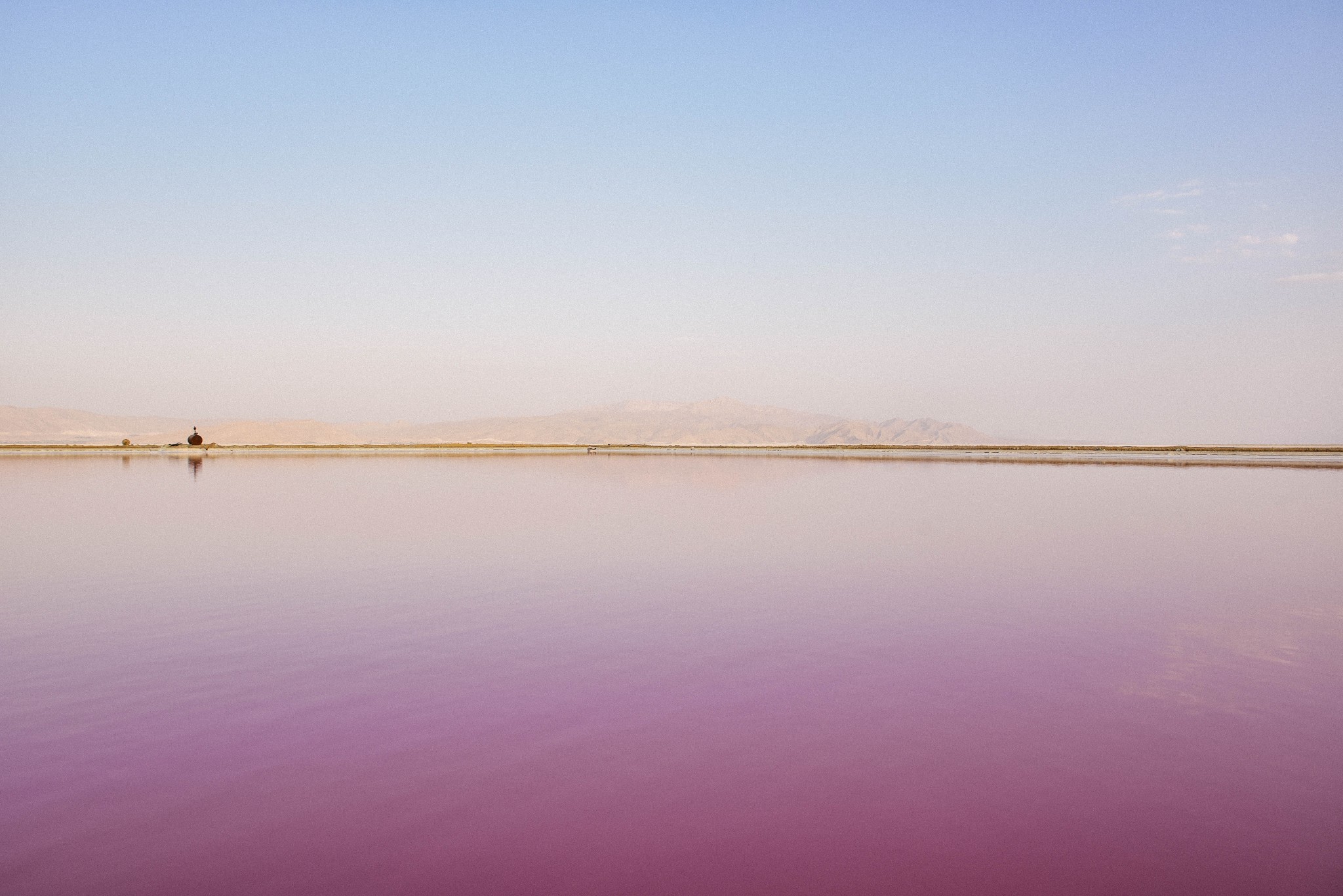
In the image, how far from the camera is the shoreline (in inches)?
3438

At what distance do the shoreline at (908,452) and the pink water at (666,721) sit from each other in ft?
239

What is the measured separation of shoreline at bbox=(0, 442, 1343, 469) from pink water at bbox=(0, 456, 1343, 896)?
73.0 m

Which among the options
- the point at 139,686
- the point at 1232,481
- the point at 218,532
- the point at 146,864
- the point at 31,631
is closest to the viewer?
the point at 146,864

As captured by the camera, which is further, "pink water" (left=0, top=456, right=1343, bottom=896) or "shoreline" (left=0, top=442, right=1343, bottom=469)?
"shoreline" (left=0, top=442, right=1343, bottom=469)

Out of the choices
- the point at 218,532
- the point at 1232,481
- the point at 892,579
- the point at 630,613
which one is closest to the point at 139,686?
the point at 630,613

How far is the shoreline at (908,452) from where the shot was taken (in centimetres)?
8731

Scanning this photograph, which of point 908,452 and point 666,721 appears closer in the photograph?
point 666,721

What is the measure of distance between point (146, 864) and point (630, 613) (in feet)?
25.6

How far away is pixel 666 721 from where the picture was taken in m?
8.02

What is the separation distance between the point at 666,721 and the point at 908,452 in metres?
129

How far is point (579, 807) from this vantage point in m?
6.17

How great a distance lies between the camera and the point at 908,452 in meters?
132

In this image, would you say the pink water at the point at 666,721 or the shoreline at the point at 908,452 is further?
the shoreline at the point at 908,452

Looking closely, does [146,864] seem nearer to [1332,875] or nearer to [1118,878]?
[1118,878]
